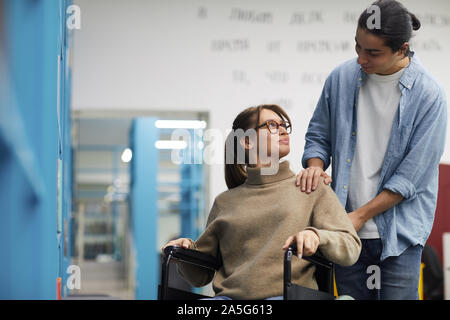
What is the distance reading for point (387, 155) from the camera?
1785 mm

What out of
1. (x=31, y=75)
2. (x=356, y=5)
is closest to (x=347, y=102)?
(x=31, y=75)

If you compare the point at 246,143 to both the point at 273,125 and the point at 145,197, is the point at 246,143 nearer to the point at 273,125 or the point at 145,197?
the point at 273,125

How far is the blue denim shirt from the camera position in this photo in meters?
1.73

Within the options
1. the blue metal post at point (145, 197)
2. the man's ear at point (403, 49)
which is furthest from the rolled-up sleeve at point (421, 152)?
the blue metal post at point (145, 197)

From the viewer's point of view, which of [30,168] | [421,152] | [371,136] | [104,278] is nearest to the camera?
[30,168]

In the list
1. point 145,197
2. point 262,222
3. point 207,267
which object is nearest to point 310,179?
point 262,222

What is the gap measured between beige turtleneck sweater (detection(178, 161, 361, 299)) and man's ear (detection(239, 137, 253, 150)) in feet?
0.24

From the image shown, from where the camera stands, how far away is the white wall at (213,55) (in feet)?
14.5

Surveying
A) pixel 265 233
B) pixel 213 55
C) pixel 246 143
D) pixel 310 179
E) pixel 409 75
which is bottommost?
pixel 265 233

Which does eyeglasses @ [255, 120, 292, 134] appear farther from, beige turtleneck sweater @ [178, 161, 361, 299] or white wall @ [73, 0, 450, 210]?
white wall @ [73, 0, 450, 210]

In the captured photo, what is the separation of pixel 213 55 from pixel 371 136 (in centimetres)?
280

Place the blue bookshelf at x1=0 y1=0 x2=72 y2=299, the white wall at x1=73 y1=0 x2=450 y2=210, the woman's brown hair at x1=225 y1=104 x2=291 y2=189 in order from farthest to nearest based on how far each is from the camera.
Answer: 1. the white wall at x1=73 y1=0 x2=450 y2=210
2. the woman's brown hair at x1=225 y1=104 x2=291 y2=189
3. the blue bookshelf at x1=0 y1=0 x2=72 y2=299

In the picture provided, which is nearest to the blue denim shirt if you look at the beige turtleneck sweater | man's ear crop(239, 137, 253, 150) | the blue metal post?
the beige turtleneck sweater

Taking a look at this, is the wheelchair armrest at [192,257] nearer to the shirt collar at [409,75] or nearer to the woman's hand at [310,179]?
the woman's hand at [310,179]
